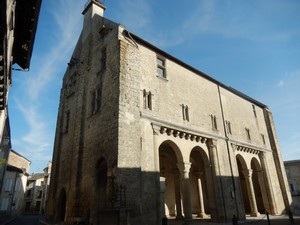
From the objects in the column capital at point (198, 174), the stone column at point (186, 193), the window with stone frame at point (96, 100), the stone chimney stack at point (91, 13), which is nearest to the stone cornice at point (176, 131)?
the stone column at point (186, 193)

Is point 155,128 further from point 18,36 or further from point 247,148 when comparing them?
point 247,148

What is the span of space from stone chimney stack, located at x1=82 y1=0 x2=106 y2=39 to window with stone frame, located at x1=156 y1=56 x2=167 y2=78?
6060 millimetres

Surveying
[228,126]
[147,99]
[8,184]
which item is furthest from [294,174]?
[8,184]

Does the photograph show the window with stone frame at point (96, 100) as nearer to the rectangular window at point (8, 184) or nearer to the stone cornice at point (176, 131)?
the stone cornice at point (176, 131)

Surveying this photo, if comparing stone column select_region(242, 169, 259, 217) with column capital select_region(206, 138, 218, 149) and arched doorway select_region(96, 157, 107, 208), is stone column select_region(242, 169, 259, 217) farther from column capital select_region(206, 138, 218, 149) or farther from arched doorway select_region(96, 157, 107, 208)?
arched doorway select_region(96, 157, 107, 208)

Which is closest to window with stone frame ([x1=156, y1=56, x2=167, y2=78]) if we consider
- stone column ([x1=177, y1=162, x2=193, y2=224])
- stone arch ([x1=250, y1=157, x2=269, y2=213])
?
stone column ([x1=177, y1=162, x2=193, y2=224])

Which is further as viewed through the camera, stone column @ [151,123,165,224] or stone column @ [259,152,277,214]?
stone column @ [259,152,277,214]

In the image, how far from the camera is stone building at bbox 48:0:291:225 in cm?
→ 1133

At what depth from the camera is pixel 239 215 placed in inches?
640

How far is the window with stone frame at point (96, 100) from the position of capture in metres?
14.1

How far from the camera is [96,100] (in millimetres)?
14312

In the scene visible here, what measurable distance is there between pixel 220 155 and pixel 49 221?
12820mm

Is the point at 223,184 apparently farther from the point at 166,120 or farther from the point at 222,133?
the point at 166,120

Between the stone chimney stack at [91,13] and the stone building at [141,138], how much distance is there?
0.10 m
